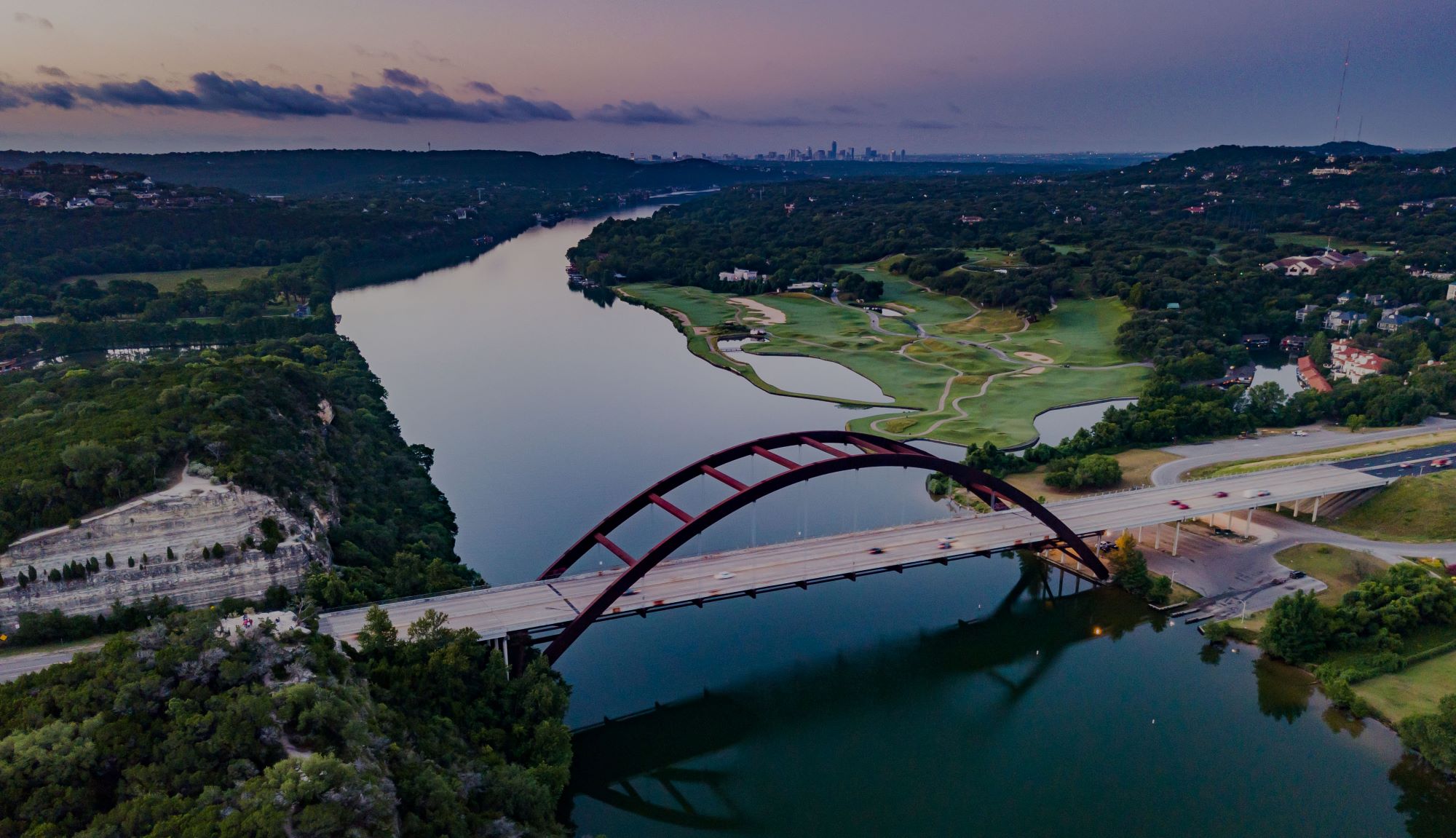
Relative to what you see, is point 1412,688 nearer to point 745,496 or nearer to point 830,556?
point 830,556

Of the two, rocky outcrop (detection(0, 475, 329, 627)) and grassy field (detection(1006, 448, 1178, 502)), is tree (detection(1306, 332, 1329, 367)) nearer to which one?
grassy field (detection(1006, 448, 1178, 502))

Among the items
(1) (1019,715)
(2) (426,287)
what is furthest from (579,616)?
(2) (426,287)

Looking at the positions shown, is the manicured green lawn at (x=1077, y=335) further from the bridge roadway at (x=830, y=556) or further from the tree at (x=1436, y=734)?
the tree at (x=1436, y=734)

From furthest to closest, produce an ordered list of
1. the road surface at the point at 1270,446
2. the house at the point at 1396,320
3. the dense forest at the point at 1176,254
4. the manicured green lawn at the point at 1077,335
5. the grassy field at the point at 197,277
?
the grassy field at the point at 197,277, the manicured green lawn at the point at 1077,335, the house at the point at 1396,320, the dense forest at the point at 1176,254, the road surface at the point at 1270,446

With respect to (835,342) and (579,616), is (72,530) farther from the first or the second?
(835,342)

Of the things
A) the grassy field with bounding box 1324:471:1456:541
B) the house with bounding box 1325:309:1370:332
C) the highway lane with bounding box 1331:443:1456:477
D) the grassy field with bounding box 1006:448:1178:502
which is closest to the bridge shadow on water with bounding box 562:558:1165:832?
the grassy field with bounding box 1006:448:1178:502

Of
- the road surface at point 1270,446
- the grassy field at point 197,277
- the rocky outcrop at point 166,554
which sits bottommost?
the road surface at point 1270,446

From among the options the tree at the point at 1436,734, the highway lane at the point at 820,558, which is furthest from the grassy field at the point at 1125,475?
the tree at the point at 1436,734
